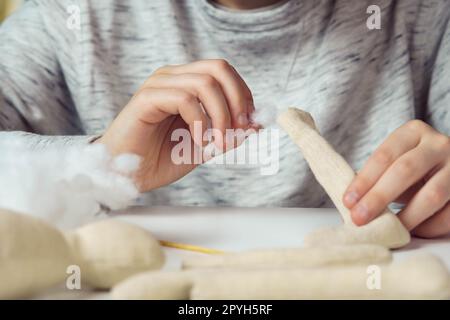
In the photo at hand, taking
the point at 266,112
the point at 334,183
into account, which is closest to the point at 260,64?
the point at 266,112

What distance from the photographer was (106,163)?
541 millimetres

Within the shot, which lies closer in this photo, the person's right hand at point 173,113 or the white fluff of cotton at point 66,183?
the white fluff of cotton at point 66,183

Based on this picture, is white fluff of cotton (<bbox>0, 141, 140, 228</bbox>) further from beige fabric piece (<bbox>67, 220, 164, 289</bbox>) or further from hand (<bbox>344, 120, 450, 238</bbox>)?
hand (<bbox>344, 120, 450, 238</bbox>)

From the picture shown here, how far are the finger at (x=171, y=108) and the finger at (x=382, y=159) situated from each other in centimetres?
16

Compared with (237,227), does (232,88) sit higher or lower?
higher

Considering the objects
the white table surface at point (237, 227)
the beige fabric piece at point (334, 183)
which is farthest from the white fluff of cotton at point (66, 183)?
the beige fabric piece at point (334, 183)

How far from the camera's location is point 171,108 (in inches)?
24.0

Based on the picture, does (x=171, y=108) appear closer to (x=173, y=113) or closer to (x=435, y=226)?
(x=173, y=113)

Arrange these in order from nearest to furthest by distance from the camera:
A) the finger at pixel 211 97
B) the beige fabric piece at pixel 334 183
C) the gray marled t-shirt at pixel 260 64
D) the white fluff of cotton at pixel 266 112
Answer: the beige fabric piece at pixel 334 183 → the finger at pixel 211 97 → the white fluff of cotton at pixel 266 112 → the gray marled t-shirt at pixel 260 64

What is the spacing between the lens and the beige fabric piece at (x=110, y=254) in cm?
37

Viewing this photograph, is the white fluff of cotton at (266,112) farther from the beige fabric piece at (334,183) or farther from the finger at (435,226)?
the finger at (435,226)

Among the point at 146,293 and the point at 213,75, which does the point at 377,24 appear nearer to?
the point at 213,75

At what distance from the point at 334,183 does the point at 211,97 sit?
0.47 feet
